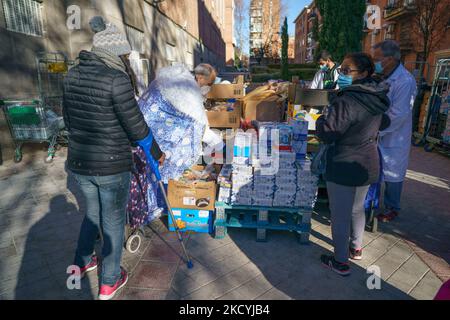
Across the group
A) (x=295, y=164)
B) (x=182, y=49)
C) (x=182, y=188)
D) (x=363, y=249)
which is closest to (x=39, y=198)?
(x=182, y=188)

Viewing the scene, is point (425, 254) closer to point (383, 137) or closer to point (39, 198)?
point (383, 137)

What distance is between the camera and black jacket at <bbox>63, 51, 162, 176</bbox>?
75.9 inches

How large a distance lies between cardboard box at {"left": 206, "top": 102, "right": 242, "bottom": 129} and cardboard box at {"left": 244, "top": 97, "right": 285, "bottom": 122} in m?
0.43

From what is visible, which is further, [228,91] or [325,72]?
[325,72]

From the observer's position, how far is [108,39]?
80.2 inches

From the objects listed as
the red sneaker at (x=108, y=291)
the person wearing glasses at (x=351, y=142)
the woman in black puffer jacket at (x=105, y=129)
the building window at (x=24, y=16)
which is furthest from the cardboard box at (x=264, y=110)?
the building window at (x=24, y=16)

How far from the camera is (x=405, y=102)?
3.30 meters

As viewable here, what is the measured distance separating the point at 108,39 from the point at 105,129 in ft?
2.06

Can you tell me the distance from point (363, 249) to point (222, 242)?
1495mm

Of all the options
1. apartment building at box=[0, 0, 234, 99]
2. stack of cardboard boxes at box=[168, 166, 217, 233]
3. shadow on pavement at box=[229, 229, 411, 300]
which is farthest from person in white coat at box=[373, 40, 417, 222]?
apartment building at box=[0, 0, 234, 99]

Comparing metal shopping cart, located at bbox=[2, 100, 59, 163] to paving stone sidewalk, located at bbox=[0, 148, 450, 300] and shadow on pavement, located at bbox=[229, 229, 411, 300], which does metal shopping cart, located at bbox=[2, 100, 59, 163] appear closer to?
paving stone sidewalk, located at bbox=[0, 148, 450, 300]

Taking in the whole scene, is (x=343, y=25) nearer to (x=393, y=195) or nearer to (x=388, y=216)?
(x=393, y=195)

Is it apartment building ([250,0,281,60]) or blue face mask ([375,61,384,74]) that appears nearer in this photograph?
blue face mask ([375,61,384,74])

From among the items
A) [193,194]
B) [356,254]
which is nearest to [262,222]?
[193,194]
